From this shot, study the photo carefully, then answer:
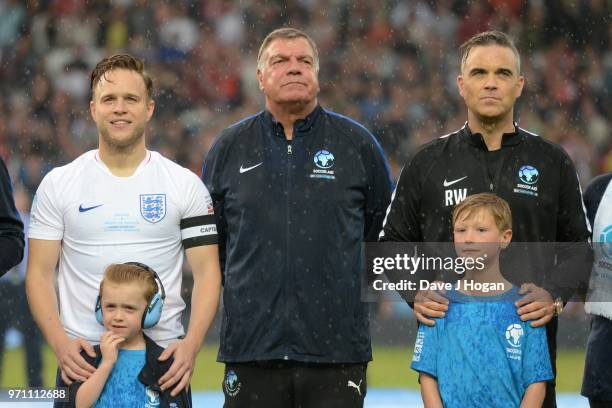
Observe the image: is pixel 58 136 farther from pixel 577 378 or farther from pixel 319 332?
pixel 319 332

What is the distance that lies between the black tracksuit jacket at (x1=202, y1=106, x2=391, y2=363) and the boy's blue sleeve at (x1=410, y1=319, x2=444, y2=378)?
0.46m

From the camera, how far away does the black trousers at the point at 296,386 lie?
487 centimetres

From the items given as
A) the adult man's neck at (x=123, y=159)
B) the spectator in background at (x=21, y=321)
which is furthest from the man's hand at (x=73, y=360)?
the spectator in background at (x=21, y=321)

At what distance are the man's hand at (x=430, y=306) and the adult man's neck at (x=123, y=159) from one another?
1311 millimetres

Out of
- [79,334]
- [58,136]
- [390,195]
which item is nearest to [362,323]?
[390,195]

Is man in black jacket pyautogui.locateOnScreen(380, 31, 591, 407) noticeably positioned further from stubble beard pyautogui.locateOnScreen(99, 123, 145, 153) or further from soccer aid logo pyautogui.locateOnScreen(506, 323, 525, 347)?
stubble beard pyautogui.locateOnScreen(99, 123, 145, 153)

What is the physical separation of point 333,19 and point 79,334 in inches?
408

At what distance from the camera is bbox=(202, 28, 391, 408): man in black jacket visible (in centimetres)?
488

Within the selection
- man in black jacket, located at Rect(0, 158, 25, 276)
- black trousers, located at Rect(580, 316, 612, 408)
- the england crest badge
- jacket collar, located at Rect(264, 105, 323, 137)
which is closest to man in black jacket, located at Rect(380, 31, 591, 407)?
black trousers, located at Rect(580, 316, 612, 408)

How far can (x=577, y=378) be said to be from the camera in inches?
371

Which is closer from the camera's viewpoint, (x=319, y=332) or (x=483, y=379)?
(x=483, y=379)

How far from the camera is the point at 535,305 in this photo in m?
4.47

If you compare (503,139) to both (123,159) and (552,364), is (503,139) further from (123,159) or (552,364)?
(123,159)

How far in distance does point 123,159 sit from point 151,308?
658 mm
